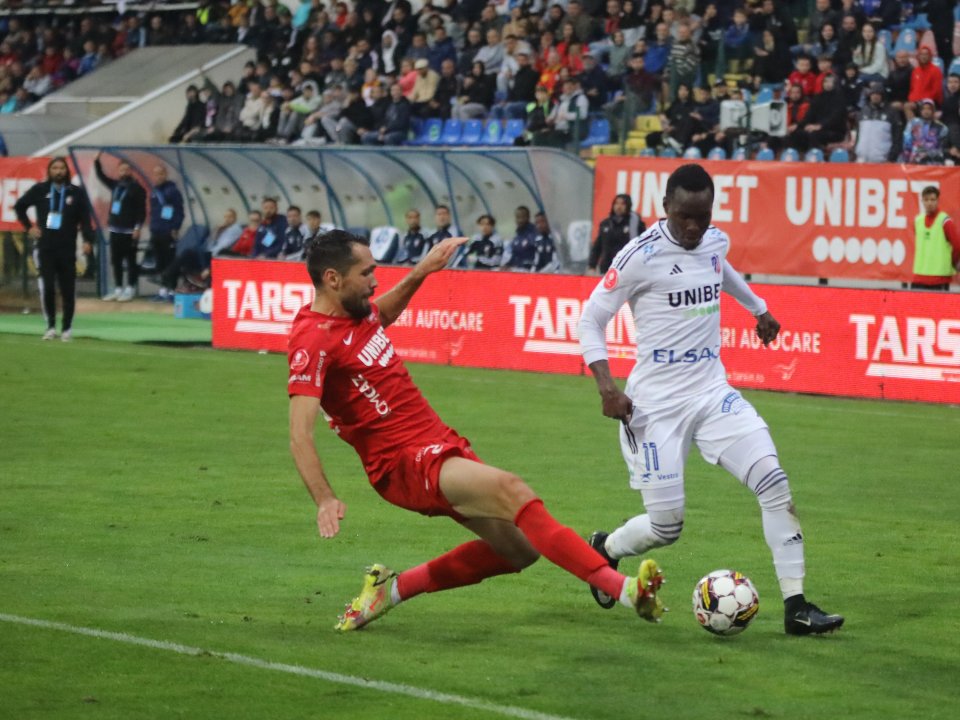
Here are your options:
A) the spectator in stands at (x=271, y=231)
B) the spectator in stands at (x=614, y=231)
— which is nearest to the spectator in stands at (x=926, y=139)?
the spectator in stands at (x=614, y=231)

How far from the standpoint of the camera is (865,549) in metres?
9.55

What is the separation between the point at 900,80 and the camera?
73.7 feet

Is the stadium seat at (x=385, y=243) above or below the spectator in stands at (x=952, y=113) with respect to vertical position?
below

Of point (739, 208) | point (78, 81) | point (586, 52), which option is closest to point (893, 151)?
point (739, 208)

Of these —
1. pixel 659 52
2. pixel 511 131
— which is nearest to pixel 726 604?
pixel 659 52

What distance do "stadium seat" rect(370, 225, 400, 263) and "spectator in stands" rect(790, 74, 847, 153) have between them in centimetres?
694

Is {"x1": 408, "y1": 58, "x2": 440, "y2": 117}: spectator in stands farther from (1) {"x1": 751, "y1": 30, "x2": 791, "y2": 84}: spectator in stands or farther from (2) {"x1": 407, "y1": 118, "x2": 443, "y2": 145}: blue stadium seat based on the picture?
(1) {"x1": 751, "y1": 30, "x2": 791, "y2": 84}: spectator in stands

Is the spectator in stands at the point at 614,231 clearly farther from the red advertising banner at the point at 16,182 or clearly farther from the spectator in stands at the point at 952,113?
the red advertising banner at the point at 16,182

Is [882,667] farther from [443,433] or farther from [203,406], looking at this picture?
[203,406]

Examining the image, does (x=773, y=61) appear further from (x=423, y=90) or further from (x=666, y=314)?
(x=666, y=314)

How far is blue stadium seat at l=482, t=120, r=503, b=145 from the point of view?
89.4ft

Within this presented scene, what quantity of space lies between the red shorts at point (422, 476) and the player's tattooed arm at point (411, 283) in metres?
0.76

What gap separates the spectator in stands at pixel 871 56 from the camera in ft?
75.9

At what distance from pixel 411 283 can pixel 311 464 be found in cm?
124
